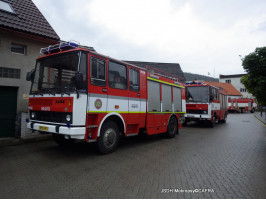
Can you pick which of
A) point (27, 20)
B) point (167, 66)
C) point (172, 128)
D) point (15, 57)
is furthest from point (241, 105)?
point (15, 57)

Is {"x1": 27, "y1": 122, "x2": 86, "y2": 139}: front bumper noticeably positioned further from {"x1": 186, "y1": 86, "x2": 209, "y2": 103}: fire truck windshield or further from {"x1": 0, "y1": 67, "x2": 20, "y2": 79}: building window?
{"x1": 186, "y1": 86, "x2": 209, "y2": 103}: fire truck windshield

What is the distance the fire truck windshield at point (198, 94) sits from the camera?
1337cm

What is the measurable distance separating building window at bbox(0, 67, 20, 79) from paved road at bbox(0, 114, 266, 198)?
9.98 feet

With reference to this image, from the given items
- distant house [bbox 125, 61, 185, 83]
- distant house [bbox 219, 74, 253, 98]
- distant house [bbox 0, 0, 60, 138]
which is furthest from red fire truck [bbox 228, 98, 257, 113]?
distant house [bbox 0, 0, 60, 138]

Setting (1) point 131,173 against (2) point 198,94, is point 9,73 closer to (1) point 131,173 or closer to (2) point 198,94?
(1) point 131,173

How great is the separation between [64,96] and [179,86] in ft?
21.6

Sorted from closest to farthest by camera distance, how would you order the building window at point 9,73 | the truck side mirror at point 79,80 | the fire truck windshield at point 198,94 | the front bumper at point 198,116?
the truck side mirror at point 79,80 < the building window at point 9,73 < the front bumper at point 198,116 < the fire truck windshield at point 198,94

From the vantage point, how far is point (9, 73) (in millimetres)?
8070

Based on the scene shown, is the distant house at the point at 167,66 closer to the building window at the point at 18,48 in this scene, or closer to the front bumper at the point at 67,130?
the building window at the point at 18,48

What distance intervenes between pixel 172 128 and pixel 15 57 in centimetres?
764

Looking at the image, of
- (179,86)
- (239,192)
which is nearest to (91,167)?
(239,192)

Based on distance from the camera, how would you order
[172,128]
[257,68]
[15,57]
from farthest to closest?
[172,128], [15,57], [257,68]

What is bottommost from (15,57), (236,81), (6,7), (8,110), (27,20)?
(8,110)

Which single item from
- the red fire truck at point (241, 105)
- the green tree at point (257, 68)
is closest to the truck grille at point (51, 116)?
the green tree at point (257, 68)
